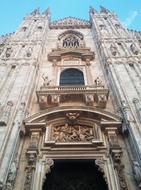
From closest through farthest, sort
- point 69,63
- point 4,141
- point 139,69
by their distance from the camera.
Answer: point 4,141 → point 139,69 → point 69,63

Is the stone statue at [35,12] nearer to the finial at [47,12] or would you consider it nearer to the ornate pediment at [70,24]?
the finial at [47,12]

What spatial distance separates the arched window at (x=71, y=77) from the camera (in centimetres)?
1324

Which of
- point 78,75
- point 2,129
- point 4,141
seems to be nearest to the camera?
point 4,141

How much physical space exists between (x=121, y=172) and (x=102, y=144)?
1270mm

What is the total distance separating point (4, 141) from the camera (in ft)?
26.9

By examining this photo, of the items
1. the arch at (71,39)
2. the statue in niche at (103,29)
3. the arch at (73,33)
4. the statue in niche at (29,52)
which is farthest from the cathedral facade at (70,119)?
the arch at (73,33)

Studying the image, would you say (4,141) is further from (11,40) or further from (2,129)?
(11,40)

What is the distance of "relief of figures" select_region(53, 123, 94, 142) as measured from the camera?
30.3 ft

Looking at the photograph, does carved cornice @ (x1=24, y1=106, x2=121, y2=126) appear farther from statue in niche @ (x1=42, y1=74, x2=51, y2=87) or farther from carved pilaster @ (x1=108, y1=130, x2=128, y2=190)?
statue in niche @ (x1=42, y1=74, x2=51, y2=87)

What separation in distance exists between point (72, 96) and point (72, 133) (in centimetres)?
204

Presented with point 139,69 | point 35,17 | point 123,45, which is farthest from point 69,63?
point 35,17

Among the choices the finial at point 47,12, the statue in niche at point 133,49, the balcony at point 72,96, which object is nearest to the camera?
the balcony at point 72,96

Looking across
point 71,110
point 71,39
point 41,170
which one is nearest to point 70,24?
point 71,39

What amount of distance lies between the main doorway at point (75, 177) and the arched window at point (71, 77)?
525cm
